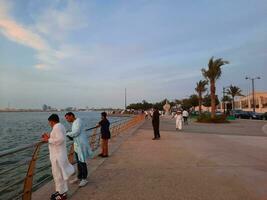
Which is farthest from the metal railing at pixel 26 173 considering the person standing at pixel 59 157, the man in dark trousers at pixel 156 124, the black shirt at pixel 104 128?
the man in dark trousers at pixel 156 124

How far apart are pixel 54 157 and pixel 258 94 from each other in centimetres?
12622

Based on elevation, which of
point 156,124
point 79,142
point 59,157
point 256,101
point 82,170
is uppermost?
point 256,101

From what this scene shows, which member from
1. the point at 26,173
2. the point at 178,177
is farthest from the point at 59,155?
the point at 178,177

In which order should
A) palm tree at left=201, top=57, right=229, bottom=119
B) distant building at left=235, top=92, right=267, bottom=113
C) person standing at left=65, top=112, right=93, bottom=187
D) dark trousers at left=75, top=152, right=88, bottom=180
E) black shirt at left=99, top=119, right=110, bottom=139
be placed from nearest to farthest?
person standing at left=65, top=112, right=93, bottom=187 → dark trousers at left=75, top=152, right=88, bottom=180 → black shirt at left=99, top=119, right=110, bottom=139 → palm tree at left=201, top=57, right=229, bottom=119 → distant building at left=235, top=92, right=267, bottom=113

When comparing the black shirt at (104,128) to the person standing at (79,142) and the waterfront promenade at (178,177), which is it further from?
the person standing at (79,142)

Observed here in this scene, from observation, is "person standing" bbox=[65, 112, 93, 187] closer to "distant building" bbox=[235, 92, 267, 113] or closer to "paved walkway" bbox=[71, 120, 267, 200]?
"paved walkway" bbox=[71, 120, 267, 200]

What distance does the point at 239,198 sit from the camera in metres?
7.25

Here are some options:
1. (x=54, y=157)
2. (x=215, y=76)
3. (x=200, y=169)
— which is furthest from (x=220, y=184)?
(x=215, y=76)

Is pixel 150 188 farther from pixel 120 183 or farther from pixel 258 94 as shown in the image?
pixel 258 94

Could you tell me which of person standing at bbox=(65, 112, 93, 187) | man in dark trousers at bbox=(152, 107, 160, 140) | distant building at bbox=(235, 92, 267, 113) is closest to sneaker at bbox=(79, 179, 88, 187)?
person standing at bbox=(65, 112, 93, 187)

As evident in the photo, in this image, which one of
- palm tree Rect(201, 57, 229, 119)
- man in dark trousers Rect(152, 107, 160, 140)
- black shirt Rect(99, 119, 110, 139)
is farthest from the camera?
palm tree Rect(201, 57, 229, 119)

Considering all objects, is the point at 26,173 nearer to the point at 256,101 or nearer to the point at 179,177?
the point at 179,177

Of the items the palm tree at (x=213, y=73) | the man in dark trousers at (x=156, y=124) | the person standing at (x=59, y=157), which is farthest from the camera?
the palm tree at (x=213, y=73)

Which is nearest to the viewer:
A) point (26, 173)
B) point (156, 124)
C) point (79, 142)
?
point (79, 142)
